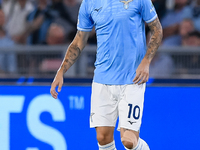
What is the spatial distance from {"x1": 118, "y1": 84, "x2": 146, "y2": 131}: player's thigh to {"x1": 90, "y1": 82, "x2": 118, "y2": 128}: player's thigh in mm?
134

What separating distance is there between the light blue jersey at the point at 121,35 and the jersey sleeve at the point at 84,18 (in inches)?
4.2

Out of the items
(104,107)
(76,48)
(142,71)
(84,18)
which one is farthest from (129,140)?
(84,18)

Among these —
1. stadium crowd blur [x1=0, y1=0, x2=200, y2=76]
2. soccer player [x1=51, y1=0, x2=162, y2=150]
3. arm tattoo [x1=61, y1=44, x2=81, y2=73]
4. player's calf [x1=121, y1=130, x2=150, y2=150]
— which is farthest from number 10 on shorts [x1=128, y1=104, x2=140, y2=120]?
stadium crowd blur [x1=0, y1=0, x2=200, y2=76]

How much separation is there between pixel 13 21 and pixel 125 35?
4.29 meters

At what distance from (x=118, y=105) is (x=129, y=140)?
1.22ft

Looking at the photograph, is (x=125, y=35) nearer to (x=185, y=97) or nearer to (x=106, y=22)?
(x=106, y=22)

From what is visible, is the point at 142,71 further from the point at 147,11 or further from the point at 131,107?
the point at 147,11

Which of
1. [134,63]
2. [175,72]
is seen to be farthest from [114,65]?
[175,72]

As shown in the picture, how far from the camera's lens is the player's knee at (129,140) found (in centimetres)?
383

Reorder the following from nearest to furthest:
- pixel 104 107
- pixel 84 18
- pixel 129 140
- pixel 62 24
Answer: pixel 129 140, pixel 104 107, pixel 84 18, pixel 62 24

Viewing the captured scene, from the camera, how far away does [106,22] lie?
156 inches

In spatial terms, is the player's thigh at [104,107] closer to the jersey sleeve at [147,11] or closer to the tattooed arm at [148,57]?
the tattooed arm at [148,57]

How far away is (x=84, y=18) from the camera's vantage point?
13.8ft

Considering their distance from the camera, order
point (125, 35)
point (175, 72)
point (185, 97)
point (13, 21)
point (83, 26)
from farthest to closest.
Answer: point (13, 21), point (175, 72), point (185, 97), point (83, 26), point (125, 35)
